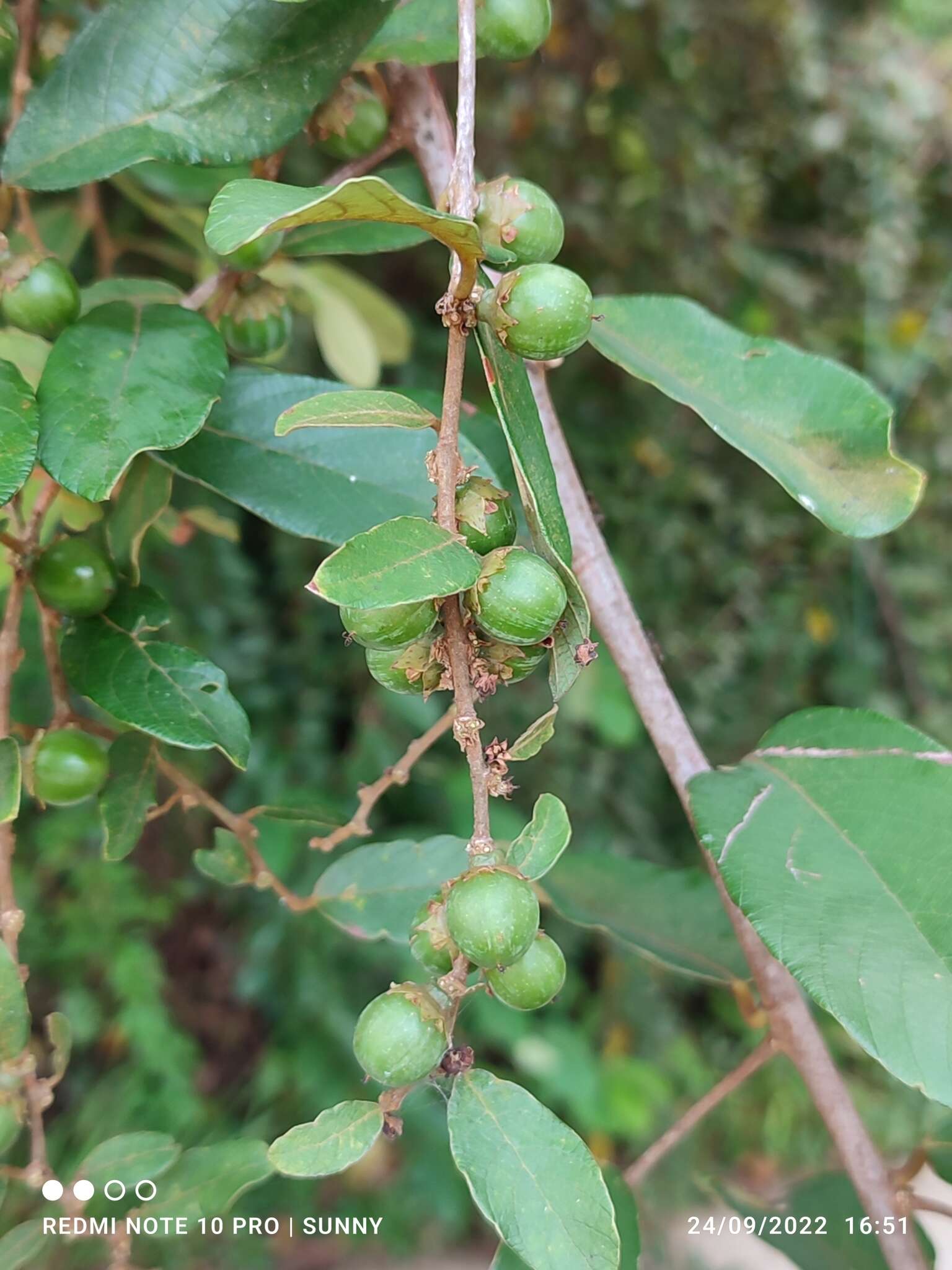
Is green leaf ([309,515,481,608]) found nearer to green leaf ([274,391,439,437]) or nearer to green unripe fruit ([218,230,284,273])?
green leaf ([274,391,439,437])

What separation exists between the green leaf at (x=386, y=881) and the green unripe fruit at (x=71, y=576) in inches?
11.3

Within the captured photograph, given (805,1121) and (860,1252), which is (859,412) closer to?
(860,1252)

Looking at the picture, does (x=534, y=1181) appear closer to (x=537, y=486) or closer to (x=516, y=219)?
(x=537, y=486)

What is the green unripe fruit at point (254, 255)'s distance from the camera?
0.57 metres

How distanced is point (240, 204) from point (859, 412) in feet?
1.21

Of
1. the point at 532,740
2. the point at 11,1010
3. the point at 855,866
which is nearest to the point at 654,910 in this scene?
the point at 855,866

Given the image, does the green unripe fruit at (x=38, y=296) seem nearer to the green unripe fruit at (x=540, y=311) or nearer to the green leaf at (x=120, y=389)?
the green leaf at (x=120, y=389)

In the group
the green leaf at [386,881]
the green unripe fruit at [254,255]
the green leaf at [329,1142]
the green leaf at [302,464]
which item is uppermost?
the green unripe fruit at [254,255]

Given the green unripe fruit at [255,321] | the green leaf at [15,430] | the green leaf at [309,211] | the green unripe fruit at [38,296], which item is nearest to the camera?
the green leaf at [309,211]

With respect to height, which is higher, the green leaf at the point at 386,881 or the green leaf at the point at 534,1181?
the green leaf at the point at 534,1181

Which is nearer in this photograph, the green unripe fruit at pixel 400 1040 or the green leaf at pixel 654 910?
the green unripe fruit at pixel 400 1040

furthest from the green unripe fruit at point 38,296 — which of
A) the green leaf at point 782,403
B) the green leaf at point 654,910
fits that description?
the green leaf at point 654,910

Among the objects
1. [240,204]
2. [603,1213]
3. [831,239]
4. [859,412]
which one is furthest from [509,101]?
A: [603,1213]

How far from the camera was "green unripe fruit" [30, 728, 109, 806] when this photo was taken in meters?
0.54
